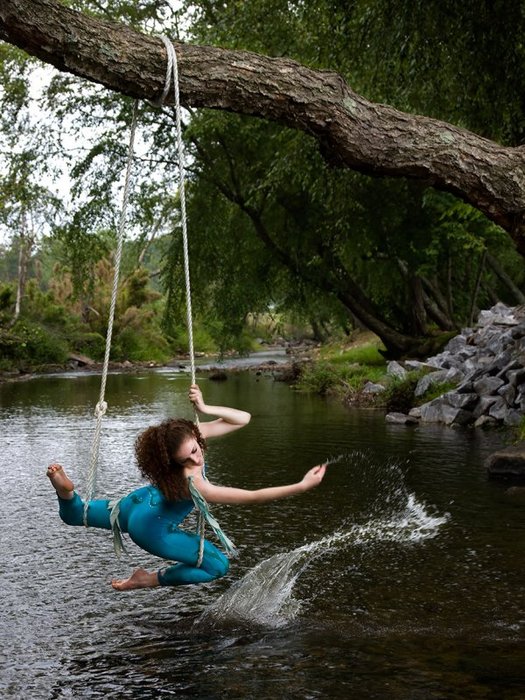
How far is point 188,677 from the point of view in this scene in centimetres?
394

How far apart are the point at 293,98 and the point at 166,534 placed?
3.00 m

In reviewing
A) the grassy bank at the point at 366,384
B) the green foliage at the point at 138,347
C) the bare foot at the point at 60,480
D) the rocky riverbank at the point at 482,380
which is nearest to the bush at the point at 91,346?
the green foliage at the point at 138,347

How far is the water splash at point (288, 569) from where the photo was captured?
4.90 metres

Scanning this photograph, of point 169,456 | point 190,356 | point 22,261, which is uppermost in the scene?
point 22,261

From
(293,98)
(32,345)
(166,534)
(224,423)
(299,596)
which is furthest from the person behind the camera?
(32,345)

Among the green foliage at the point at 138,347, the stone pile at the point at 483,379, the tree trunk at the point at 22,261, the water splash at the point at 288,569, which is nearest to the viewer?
the water splash at the point at 288,569

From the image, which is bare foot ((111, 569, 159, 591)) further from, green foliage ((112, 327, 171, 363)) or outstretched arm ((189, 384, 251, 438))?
green foliage ((112, 327, 171, 363))

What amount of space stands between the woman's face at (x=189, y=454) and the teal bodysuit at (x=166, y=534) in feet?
0.73

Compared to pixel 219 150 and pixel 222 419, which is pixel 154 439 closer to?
pixel 222 419

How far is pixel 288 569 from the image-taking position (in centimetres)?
570

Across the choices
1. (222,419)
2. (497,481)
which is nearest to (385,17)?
(497,481)

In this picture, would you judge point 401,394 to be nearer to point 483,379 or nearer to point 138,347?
point 483,379

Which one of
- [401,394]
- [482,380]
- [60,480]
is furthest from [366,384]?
[60,480]

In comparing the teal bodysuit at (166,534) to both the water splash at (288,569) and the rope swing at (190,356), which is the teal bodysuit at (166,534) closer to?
the rope swing at (190,356)
